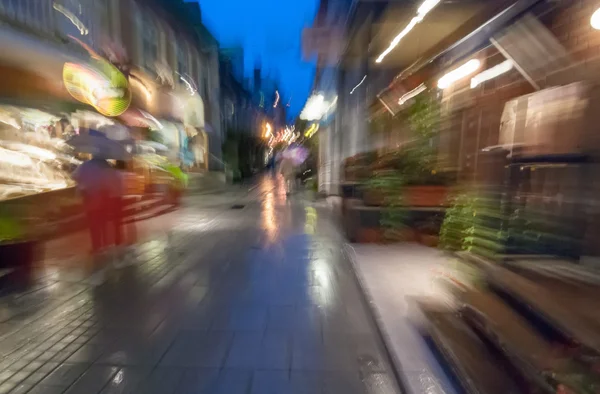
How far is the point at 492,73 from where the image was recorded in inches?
220

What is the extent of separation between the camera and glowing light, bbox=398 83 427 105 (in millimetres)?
7498

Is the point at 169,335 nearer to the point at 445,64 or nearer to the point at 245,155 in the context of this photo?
the point at 445,64

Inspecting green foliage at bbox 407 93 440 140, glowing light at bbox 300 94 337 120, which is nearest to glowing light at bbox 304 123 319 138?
glowing light at bbox 300 94 337 120

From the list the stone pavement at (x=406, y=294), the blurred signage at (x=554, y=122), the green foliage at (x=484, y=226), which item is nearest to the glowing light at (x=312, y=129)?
the stone pavement at (x=406, y=294)

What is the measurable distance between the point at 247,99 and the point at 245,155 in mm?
10687

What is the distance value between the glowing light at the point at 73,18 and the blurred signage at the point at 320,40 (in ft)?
20.3

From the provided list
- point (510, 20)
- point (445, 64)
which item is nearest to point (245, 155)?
point (445, 64)

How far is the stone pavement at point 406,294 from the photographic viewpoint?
2855 mm

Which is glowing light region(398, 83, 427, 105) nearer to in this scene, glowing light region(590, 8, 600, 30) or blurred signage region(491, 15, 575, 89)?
blurred signage region(491, 15, 575, 89)

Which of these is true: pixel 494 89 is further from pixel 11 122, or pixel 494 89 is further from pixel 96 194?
pixel 11 122

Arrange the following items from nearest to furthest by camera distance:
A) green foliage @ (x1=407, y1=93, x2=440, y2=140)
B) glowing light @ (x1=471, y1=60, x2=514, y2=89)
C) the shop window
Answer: glowing light @ (x1=471, y1=60, x2=514, y2=89)
green foliage @ (x1=407, y1=93, x2=440, y2=140)
the shop window

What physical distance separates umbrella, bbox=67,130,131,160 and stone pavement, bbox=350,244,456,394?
436 centimetres

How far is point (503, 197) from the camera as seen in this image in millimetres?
3355

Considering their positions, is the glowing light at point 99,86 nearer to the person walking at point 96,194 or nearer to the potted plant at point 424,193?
the person walking at point 96,194
